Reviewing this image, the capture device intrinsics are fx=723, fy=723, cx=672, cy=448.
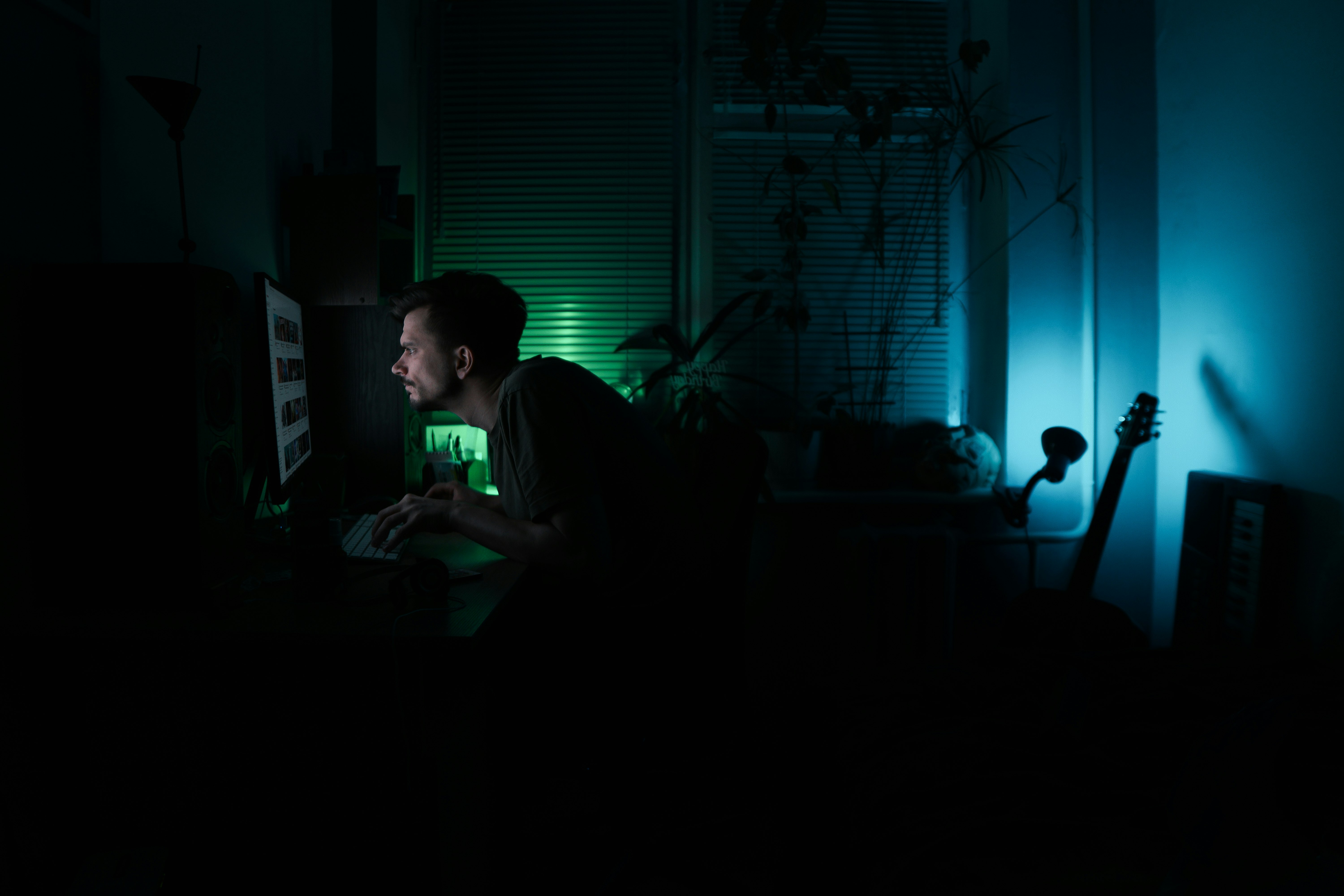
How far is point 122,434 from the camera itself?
1.09 m

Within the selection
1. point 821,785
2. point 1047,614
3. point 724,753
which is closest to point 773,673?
point 724,753

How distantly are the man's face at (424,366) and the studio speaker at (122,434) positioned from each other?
0.59 metres

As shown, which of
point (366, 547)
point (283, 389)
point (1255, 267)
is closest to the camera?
point (366, 547)

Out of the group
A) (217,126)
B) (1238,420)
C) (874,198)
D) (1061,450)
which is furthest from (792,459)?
(217,126)

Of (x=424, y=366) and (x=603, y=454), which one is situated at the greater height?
(x=424, y=366)

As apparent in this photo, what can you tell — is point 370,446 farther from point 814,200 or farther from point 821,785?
point 814,200

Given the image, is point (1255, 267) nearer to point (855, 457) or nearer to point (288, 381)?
point (855, 457)

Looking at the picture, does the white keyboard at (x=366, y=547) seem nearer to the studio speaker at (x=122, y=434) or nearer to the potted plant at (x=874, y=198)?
the studio speaker at (x=122, y=434)

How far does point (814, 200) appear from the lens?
113 inches

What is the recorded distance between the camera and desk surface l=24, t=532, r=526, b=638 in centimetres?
103

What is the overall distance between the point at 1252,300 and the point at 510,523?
2.26 metres

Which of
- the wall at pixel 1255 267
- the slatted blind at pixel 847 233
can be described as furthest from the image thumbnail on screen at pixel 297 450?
the wall at pixel 1255 267

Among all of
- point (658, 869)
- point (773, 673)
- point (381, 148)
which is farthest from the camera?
point (773, 673)

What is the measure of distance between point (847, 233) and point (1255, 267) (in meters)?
1.31
